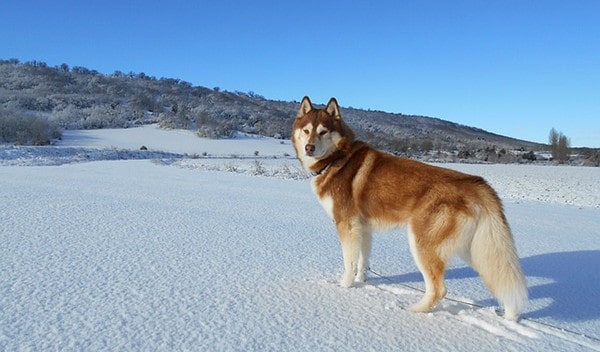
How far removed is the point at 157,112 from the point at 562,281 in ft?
286

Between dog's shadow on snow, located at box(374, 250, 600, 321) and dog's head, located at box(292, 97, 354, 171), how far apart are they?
1.63 meters

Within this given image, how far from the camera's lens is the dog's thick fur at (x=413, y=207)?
130 inches

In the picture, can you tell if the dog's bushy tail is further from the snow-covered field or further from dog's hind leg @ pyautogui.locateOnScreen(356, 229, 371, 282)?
dog's hind leg @ pyautogui.locateOnScreen(356, 229, 371, 282)

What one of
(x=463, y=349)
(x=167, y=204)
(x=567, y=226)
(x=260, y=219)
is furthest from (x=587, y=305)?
(x=167, y=204)

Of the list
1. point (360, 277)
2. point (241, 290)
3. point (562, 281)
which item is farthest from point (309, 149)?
point (562, 281)

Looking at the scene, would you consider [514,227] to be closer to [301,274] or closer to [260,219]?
[260,219]

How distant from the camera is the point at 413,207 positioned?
3.59m

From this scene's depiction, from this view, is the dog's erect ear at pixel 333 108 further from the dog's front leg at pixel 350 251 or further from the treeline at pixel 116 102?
the treeline at pixel 116 102

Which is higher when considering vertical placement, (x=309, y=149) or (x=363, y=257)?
(x=309, y=149)

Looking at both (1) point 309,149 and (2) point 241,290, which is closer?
(2) point 241,290

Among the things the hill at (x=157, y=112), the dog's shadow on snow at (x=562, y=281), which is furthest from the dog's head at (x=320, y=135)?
the hill at (x=157, y=112)

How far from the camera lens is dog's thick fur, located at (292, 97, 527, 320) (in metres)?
3.29

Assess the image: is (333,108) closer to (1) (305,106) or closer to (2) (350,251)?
(1) (305,106)

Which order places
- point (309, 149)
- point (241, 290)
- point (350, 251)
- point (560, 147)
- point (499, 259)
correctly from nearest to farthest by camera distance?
point (499, 259) → point (241, 290) → point (350, 251) → point (309, 149) → point (560, 147)
